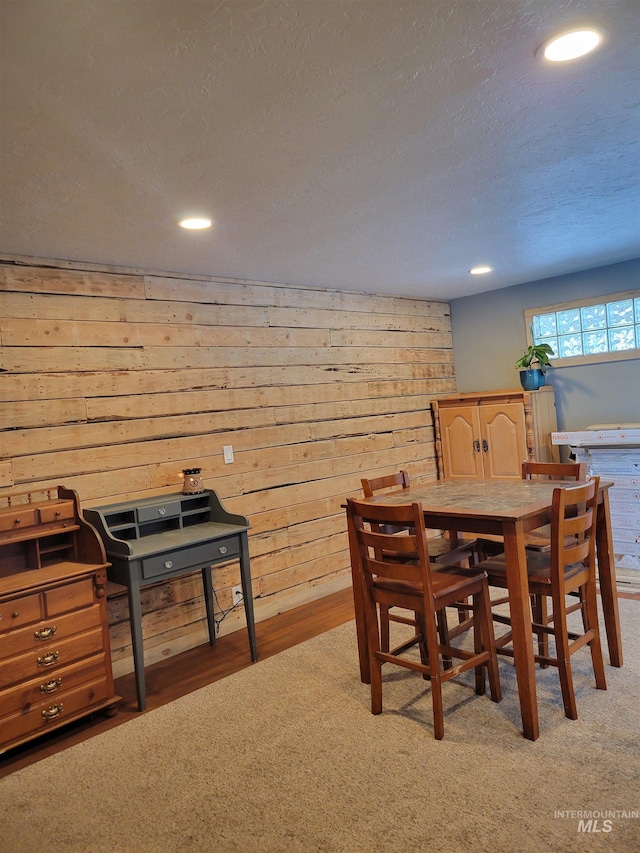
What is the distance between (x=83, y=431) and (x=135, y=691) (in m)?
1.43

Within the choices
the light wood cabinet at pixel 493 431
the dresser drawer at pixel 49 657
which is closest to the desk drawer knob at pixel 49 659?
the dresser drawer at pixel 49 657

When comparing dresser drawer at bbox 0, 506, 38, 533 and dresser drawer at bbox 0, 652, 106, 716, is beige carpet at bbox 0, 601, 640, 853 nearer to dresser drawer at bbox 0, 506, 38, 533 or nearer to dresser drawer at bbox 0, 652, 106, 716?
dresser drawer at bbox 0, 652, 106, 716

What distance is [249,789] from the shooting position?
221 cm

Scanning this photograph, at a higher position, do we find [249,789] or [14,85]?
[14,85]

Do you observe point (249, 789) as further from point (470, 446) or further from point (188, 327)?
point (470, 446)

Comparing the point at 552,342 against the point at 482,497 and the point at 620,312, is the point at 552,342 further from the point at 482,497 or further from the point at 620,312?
the point at 482,497

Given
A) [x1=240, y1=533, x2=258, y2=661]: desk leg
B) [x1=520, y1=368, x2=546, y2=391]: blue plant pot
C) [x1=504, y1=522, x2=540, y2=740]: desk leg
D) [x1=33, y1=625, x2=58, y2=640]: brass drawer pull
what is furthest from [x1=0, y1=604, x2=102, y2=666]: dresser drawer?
[x1=520, y1=368, x2=546, y2=391]: blue plant pot

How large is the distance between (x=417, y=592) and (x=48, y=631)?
5.38ft

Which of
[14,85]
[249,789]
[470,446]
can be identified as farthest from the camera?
[470,446]

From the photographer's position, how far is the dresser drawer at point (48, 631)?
2520 millimetres

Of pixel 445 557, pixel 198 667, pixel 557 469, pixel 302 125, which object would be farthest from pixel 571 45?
pixel 198 667

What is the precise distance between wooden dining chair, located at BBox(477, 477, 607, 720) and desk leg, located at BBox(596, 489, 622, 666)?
0.16 metres

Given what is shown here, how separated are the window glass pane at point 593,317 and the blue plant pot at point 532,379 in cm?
54

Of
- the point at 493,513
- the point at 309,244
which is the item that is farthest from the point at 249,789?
the point at 309,244
